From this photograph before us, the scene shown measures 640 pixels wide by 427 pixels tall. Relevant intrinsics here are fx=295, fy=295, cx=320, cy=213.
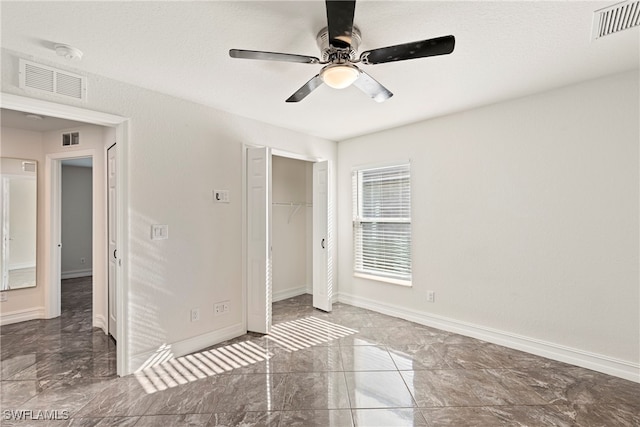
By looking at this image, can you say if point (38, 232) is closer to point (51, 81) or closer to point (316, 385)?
point (51, 81)

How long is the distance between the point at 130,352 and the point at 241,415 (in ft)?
4.23

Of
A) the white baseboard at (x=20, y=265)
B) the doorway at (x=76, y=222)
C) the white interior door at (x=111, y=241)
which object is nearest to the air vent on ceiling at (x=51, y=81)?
the white interior door at (x=111, y=241)

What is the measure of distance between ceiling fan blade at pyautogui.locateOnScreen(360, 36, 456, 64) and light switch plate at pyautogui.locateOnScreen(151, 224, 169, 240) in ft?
7.65

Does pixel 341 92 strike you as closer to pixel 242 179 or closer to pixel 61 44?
pixel 242 179

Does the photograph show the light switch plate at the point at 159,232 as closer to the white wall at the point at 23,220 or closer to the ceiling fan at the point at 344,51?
the ceiling fan at the point at 344,51

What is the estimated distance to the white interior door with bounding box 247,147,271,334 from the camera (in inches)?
136

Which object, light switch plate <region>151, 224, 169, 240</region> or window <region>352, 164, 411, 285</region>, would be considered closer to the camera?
light switch plate <region>151, 224, 169, 240</region>

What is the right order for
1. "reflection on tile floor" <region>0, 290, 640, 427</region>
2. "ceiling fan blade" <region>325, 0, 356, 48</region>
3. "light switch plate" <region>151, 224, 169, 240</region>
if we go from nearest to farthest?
"ceiling fan blade" <region>325, 0, 356, 48</region>
"reflection on tile floor" <region>0, 290, 640, 427</region>
"light switch plate" <region>151, 224, 169, 240</region>

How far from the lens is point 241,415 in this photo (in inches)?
81.4

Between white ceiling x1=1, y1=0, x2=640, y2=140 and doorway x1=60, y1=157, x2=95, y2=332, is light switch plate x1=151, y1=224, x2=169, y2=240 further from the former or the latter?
doorway x1=60, y1=157, x2=95, y2=332

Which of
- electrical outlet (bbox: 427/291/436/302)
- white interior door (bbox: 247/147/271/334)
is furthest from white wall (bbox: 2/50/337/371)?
electrical outlet (bbox: 427/291/436/302)

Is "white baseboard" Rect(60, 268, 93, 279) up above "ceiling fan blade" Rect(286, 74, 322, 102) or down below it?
below

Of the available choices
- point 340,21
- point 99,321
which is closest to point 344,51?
point 340,21

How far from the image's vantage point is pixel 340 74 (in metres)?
1.91
